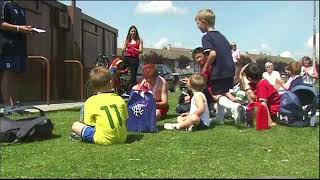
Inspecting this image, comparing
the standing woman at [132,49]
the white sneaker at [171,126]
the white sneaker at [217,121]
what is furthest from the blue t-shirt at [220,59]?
the standing woman at [132,49]

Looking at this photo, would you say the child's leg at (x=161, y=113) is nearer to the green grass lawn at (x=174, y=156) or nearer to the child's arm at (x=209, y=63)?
the child's arm at (x=209, y=63)

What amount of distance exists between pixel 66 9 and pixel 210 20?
751cm

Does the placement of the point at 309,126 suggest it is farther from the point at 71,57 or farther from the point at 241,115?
the point at 71,57

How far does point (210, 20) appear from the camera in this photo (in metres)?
8.26

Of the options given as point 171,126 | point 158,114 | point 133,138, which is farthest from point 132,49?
point 133,138

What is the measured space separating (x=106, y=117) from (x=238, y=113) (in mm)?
2562

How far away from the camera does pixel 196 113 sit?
24.8 ft

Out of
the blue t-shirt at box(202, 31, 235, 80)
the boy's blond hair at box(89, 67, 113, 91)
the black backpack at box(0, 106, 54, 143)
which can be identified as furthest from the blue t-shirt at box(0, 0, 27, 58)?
the blue t-shirt at box(202, 31, 235, 80)

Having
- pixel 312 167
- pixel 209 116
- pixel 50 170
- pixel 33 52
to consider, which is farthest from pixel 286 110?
pixel 33 52

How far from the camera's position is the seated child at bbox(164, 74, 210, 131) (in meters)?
7.53

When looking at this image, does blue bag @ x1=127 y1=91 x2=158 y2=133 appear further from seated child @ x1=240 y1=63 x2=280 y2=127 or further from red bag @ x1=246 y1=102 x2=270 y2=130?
seated child @ x1=240 y1=63 x2=280 y2=127

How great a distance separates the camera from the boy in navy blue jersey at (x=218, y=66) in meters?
8.08

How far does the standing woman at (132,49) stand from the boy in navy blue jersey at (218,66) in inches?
150

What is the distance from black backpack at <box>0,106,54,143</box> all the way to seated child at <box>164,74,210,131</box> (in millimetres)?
1755
